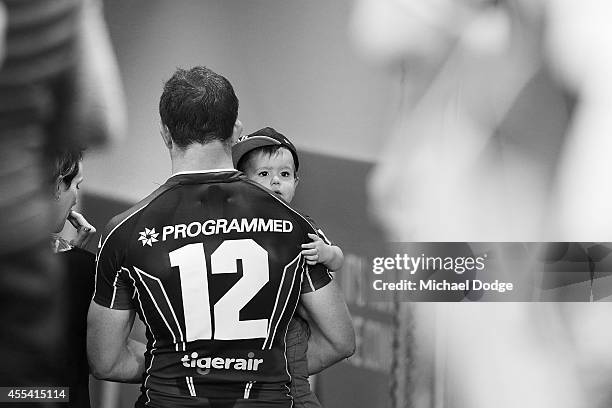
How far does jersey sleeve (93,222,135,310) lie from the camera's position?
2.01m

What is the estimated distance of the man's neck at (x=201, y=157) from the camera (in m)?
2.05

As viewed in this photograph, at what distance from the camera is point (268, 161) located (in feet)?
8.85

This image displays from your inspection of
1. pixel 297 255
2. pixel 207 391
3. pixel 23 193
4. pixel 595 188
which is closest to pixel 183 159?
pixel 297 255

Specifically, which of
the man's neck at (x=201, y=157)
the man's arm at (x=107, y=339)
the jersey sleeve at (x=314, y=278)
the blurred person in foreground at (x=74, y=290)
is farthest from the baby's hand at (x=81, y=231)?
the jersey sleeve at (x=314, y=278)

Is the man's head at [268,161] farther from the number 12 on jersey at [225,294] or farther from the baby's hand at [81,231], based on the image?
the number 12 on jersey at [225,294]

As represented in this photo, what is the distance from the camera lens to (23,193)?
298 cm

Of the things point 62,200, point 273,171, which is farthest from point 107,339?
point 273,171

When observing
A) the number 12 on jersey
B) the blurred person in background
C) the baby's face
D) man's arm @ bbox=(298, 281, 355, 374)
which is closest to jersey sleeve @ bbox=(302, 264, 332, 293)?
man's arm @ bbox=(298, 281, 355, 374)

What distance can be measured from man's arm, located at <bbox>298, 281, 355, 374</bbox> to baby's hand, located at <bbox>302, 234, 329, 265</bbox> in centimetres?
11

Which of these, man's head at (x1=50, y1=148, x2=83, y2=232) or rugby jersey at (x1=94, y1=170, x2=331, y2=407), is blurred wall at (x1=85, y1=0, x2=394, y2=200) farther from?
rugby jersey at (x1=94, y1=170, x2=331, y2=407)

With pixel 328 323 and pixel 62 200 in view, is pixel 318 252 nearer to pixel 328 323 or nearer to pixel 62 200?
pixel 328 323

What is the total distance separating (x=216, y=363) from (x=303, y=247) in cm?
34

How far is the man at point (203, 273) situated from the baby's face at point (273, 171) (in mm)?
599

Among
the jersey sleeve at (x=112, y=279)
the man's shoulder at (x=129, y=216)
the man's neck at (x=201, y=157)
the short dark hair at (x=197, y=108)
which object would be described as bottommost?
the jersey sleeve at (x=112, y=279)
